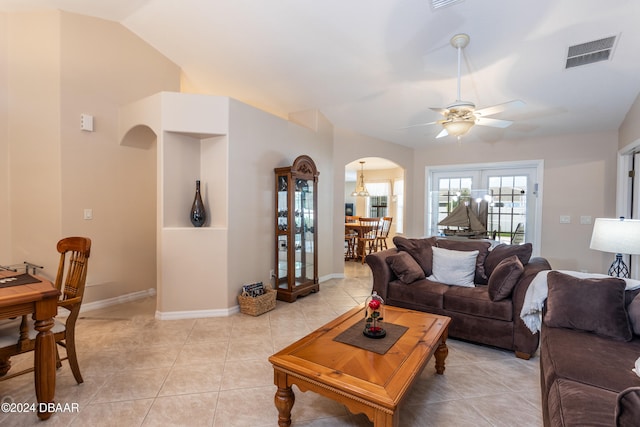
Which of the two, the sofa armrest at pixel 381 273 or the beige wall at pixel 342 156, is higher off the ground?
the beige wall at pixel 342 156

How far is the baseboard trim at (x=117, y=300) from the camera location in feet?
11.9

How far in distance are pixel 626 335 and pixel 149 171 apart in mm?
4951

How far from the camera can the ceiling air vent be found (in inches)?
113

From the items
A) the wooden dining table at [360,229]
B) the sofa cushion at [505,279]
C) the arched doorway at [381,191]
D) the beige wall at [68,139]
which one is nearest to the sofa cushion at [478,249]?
the sofa cushion at [505,279]

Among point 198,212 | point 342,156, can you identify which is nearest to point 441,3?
point 342,156

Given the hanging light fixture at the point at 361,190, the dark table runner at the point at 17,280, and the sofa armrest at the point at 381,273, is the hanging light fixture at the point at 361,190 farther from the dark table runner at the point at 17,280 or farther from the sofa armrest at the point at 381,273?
the dark table runner at the point at 17,280

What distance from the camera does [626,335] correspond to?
6.23ft

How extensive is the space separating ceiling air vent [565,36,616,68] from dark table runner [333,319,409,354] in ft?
10.2

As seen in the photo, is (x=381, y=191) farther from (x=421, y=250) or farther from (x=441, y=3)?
(x=441, y=3)

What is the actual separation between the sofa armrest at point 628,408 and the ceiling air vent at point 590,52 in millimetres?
3318

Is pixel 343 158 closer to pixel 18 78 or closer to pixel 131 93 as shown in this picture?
pixel 131 93

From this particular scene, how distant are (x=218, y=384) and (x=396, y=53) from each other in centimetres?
341

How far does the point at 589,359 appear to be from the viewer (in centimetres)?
166

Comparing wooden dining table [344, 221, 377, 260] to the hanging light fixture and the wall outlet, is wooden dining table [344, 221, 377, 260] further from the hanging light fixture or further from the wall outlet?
the wall outlet
